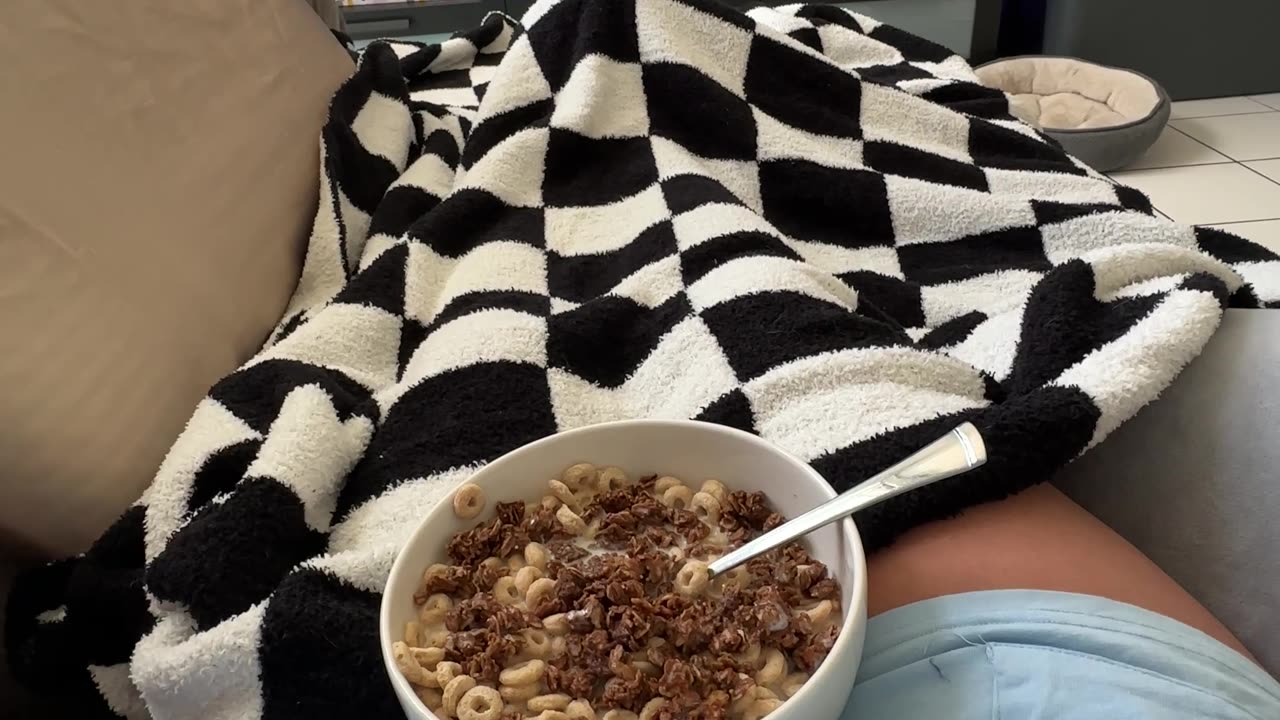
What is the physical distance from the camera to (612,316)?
0.57 meters

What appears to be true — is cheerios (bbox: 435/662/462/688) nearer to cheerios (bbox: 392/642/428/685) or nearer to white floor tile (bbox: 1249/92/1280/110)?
cheerios (bbox: 392/642/428/685)

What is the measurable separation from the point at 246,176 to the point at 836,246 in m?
0.44

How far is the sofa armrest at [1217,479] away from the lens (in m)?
0.43

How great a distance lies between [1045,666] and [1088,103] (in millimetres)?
1592

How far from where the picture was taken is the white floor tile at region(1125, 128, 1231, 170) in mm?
1586

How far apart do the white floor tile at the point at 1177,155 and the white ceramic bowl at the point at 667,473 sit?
1.45m

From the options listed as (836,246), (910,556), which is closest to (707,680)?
(910,556)

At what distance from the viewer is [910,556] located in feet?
1.33

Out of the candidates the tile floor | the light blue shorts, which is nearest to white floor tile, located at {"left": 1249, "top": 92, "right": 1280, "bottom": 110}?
the tile floor

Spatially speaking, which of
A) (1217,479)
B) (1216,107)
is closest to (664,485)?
(1217,479)

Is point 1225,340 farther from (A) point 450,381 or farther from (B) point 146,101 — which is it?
(B) point 146,101

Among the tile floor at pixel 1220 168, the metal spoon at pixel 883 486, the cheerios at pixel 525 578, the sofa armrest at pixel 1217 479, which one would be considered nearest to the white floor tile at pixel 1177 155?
the tile floor at pixel 1220 168

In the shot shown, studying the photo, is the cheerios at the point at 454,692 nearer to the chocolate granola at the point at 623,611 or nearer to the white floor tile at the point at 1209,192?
the chocolate granola at the point at 623,611

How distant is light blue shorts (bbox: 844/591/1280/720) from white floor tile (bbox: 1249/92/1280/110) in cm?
196
